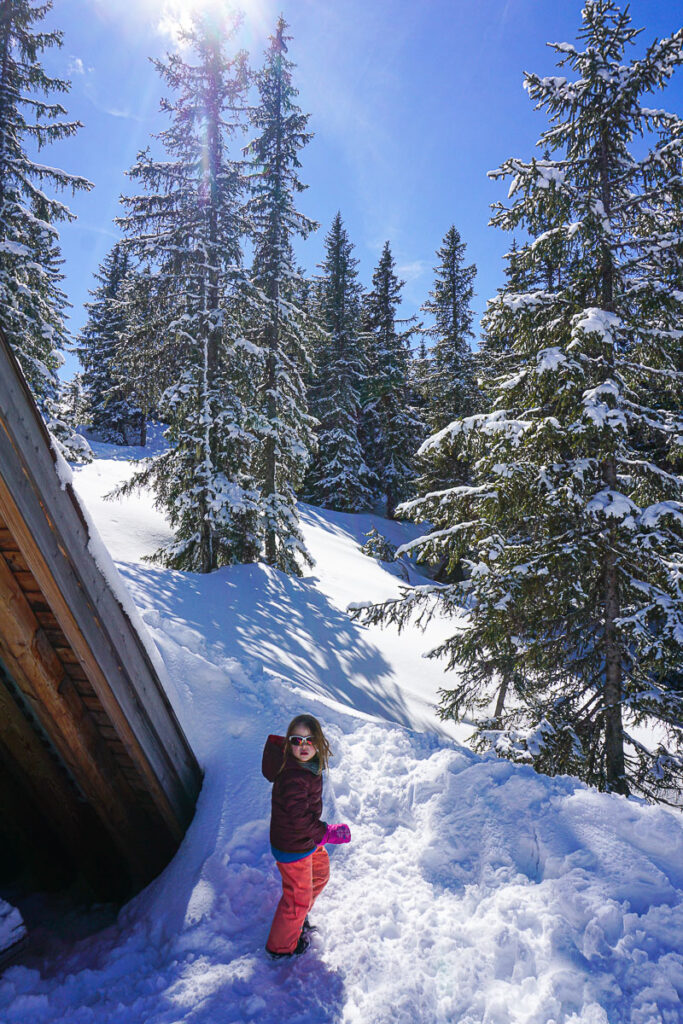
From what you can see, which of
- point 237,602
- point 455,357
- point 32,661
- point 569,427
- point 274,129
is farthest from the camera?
point 455,357

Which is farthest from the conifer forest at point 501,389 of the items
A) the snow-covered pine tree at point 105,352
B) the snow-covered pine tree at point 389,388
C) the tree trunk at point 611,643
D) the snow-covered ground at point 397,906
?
the snow-covered pine tree at point 105,352

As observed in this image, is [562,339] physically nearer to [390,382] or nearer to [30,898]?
[30,898]

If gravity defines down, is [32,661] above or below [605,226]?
below

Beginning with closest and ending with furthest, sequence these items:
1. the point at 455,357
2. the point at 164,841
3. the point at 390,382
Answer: the point at 164,841 → the point at 455,357 → the point at 390,382

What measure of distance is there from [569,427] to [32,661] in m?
5.63

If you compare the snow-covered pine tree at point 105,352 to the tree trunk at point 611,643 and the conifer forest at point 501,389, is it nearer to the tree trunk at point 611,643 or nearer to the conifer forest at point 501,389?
the conifer forest at point 501,389

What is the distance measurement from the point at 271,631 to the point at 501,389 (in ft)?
18.6

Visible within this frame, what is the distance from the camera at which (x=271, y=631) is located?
8906 millimetres

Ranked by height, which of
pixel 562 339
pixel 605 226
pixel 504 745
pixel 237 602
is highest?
pixel 605 226

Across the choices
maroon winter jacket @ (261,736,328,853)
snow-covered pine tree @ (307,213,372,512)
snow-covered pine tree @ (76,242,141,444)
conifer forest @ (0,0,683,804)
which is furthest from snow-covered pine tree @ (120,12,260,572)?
snow-covered pine tree @ (76,242,141,444)

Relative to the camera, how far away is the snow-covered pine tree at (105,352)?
31953 mm

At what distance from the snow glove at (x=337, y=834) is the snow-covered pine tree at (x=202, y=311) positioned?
28.2ft

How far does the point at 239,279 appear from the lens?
1209 cm

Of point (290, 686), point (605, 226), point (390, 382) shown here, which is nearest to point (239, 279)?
point (605, 226)
